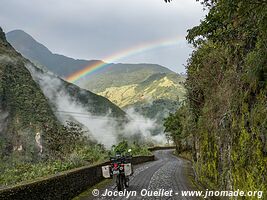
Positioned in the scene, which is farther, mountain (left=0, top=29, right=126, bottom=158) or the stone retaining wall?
mountain (left=0, top=29, right=126, bottom=158)

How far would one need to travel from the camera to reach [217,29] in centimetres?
788

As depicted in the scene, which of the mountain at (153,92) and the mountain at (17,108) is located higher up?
the mountain at (153,92)

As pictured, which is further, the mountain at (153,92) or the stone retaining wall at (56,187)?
the mountain at (153,92)

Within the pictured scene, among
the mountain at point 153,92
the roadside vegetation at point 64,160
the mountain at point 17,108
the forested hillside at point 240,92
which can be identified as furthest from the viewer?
the mountain at point 153,92

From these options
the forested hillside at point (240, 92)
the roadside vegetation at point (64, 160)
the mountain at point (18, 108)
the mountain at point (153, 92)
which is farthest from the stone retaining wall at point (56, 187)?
the mountain at point (153, 92)

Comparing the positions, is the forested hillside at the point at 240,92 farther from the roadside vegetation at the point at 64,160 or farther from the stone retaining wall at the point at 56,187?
the roadside vegetation at the point at 64,160

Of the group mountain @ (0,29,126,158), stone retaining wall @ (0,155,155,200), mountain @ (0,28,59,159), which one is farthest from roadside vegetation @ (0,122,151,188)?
mountain @ (0,28,59,159)

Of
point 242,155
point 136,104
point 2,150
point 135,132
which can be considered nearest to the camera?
point 242,155

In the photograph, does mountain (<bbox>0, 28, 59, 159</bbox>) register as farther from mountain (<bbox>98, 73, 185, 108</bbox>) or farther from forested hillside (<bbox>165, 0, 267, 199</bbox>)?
mountain (<bbox>98, 73, 185, 108</bbox>)

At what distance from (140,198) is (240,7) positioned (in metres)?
8.11

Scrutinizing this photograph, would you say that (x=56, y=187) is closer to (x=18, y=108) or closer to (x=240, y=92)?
(x=240, y=92)

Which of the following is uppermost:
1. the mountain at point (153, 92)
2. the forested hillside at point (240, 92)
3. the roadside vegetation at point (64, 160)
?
the mountain at point (153, 92)

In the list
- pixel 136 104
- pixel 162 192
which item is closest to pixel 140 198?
pixel 162 192

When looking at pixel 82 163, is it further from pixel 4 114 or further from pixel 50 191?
pixel 4 114
